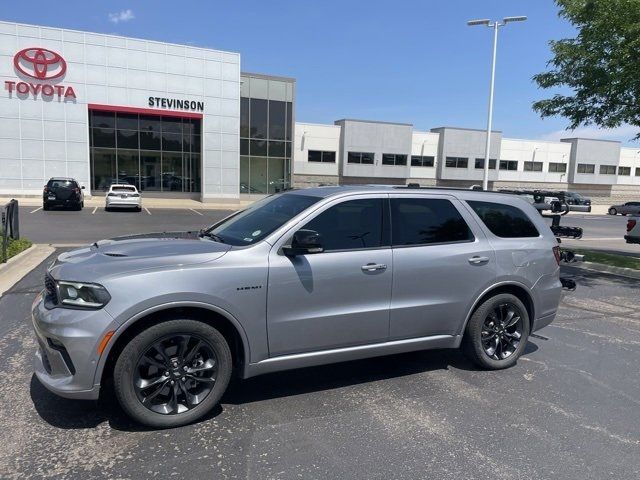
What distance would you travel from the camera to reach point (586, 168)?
58.5m

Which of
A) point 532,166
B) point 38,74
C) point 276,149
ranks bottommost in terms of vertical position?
point 276,149

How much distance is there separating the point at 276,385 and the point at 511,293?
2529 mm

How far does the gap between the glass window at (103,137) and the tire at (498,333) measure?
109ft

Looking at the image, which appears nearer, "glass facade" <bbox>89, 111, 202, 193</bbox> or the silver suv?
the silver suv

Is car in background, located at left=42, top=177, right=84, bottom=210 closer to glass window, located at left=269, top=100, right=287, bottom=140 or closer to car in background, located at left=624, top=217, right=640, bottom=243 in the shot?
glass window, located at left=269, top=100, right=287, bottom=140

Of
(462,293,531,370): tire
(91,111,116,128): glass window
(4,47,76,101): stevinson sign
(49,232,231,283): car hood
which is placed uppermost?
(4,47,76,101): stevinson sign

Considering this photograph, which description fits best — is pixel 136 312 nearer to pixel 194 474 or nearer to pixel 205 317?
pixel 205 317

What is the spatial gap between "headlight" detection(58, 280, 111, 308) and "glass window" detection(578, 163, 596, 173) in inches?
2510

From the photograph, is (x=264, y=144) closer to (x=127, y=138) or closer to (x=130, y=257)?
(x=127, y=138)

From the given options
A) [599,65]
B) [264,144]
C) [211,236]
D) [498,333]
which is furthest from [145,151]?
[498,333]

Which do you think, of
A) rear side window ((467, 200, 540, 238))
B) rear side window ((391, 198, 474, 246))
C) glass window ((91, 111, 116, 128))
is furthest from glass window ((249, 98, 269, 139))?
rear side window ((391, 198, 474, 246))

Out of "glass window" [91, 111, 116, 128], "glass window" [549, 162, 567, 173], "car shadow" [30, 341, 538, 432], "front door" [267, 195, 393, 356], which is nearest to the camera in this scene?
"car shadow" [30, 341, 538, 432]

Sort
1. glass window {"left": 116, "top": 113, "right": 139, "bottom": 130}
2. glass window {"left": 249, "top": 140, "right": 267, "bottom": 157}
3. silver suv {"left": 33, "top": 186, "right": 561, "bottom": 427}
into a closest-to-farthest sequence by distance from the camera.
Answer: silver suv {"left": 33, "top": 186, "right": 561, "bottom": 427} < glass window {"left": 116, "top": 113, "right": 139, "bottom": 130} < glass window {"left": 249, "top": 140, "right": 267, "bottom": 157}

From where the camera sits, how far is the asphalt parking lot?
10.3ft
